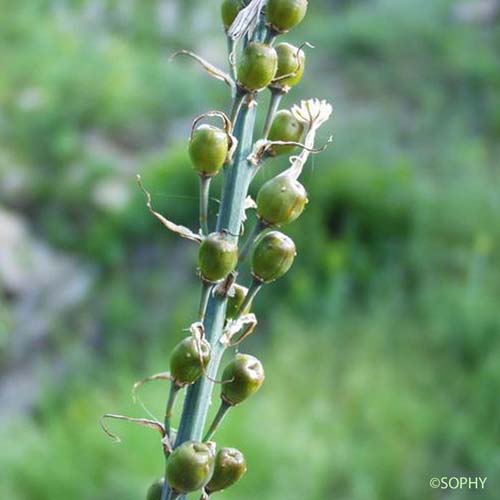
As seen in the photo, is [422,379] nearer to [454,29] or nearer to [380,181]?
[380,181]

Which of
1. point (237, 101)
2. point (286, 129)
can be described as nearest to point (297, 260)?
point (286, 129)

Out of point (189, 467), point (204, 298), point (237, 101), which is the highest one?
point (237, 101)

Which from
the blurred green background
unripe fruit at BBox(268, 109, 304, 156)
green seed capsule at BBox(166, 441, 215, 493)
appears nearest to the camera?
green seed capsule at BBox(166, 441, 215, 493)

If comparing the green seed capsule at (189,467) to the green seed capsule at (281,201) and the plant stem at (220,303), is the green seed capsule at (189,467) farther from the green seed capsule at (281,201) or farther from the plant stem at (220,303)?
the green seed capsule at (281,201)

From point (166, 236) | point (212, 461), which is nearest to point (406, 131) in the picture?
point (166, 236)

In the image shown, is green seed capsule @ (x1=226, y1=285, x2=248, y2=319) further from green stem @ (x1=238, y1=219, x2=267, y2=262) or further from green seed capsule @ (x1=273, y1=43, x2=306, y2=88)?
green seed capsule @ (x1=273, y1=43, x2=306, y2=88)

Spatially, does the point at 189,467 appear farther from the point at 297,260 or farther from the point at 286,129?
the point at 297,260

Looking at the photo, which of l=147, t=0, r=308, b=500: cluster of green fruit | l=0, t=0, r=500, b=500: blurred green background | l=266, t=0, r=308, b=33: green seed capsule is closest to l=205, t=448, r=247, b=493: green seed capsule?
l=147, t=0, r=308, b=500: cluster of green fruit
